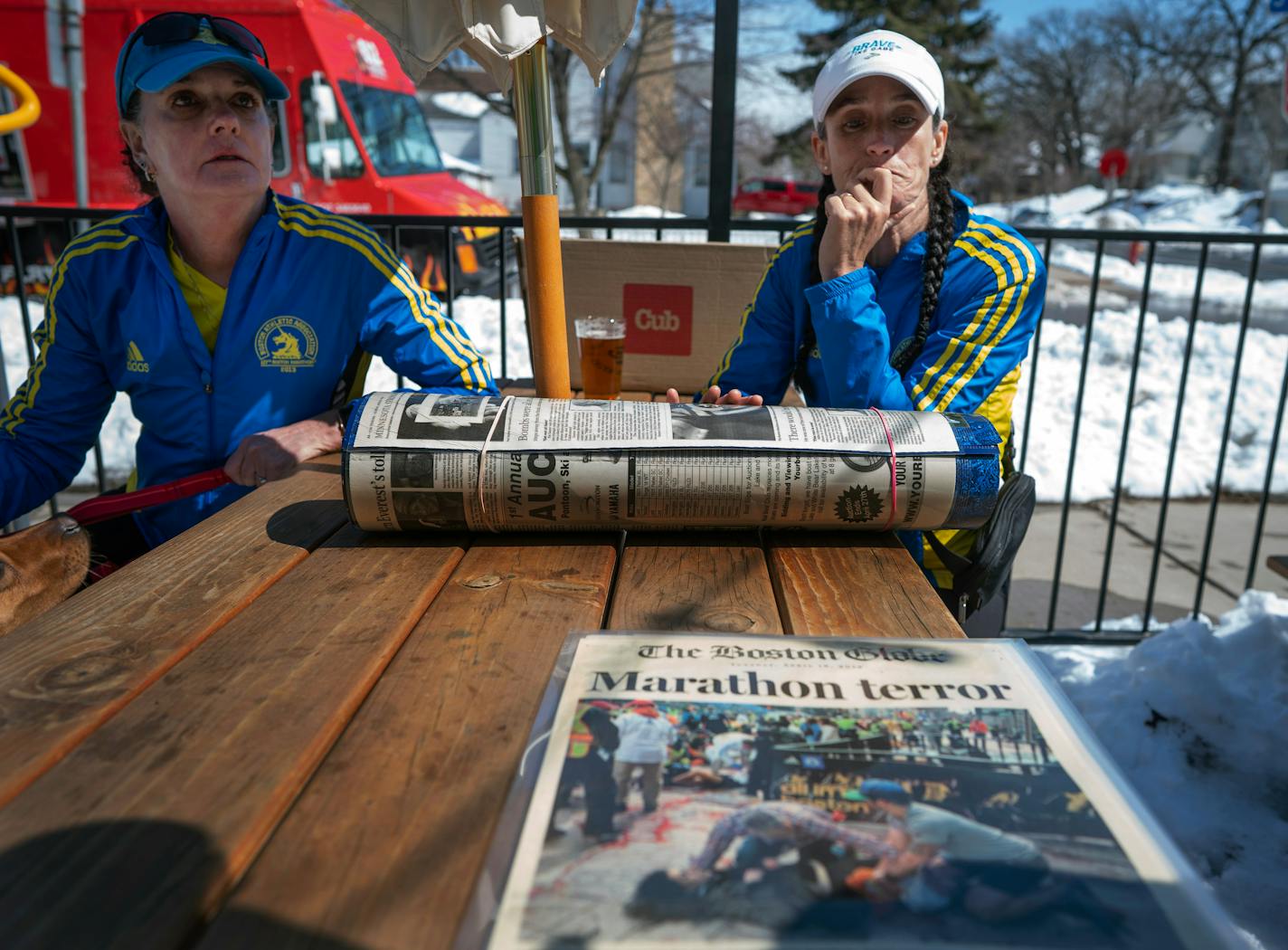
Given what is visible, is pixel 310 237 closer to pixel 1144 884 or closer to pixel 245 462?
pixel 245 462

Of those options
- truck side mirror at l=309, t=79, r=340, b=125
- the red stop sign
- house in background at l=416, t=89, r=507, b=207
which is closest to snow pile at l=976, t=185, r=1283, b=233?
the red stop sign

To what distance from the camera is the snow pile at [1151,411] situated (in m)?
5.36

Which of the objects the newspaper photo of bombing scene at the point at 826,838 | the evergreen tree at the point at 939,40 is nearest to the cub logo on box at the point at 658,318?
the newspaper photo of bombing scene at the point at 826,838

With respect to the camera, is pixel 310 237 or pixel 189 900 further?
pixel 310 237

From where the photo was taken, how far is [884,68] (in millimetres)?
1756

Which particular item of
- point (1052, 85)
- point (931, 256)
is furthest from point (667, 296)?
point (1052, 85)

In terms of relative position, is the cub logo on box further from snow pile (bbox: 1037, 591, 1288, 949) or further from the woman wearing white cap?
snow pile (bbox: 1037, 591, 1288, 949)

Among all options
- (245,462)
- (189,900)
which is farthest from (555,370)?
(189,900)

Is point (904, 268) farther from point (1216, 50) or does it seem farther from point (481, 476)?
point (1216, 50)

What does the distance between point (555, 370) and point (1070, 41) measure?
5385 centimetres

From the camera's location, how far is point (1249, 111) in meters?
40.6

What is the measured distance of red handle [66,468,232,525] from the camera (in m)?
1.64

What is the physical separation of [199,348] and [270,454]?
33cm

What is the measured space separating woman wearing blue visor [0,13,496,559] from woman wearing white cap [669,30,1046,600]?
796 mm
